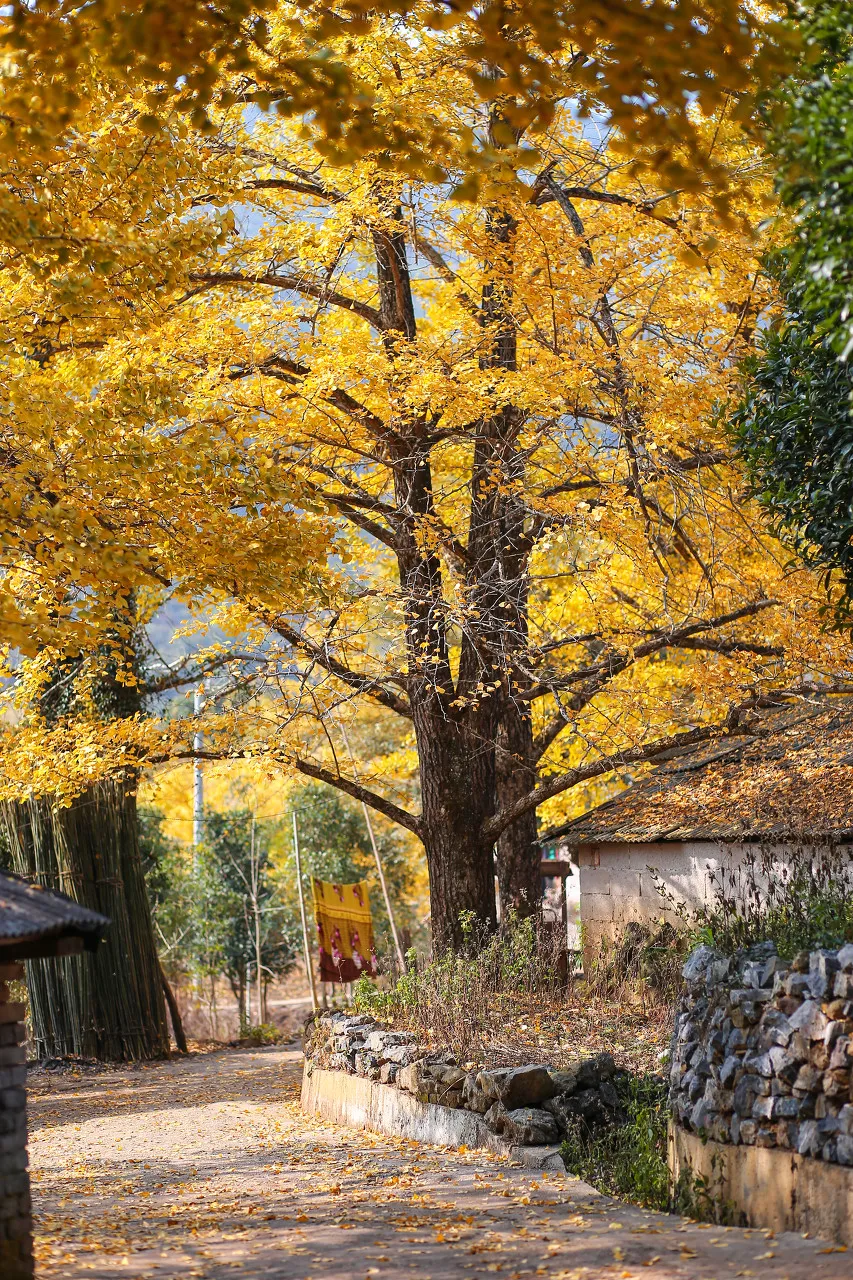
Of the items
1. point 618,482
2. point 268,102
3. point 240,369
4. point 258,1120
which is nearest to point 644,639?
point 618,482

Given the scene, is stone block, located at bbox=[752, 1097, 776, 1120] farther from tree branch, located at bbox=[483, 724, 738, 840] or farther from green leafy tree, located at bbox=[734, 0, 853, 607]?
tree branch, located at bbox=[483, 724, 738, 840]

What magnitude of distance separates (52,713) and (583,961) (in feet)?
24.8

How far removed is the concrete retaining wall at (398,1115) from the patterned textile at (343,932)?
Result: 3.72 meters

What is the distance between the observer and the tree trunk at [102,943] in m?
15.5

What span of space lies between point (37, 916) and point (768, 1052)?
148 inches

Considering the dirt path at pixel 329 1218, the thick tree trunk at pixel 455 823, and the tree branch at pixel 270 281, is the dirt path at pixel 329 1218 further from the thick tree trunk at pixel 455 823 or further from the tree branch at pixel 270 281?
the tree branch at pixel 270 281

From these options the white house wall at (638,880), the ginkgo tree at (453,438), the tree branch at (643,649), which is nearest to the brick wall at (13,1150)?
the ginkgo tree at (453,438)

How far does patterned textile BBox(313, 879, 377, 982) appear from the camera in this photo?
1559 centimetres

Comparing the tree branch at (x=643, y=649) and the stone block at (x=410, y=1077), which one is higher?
the tree branch at (x=643, y=649)

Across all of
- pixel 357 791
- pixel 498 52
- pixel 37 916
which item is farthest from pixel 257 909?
pixel 498 52

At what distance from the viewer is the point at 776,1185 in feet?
19.8

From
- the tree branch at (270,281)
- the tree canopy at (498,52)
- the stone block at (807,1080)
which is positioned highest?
the tree branch at (270,281)

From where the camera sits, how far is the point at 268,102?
5145 mm

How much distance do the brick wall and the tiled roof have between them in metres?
0.40
